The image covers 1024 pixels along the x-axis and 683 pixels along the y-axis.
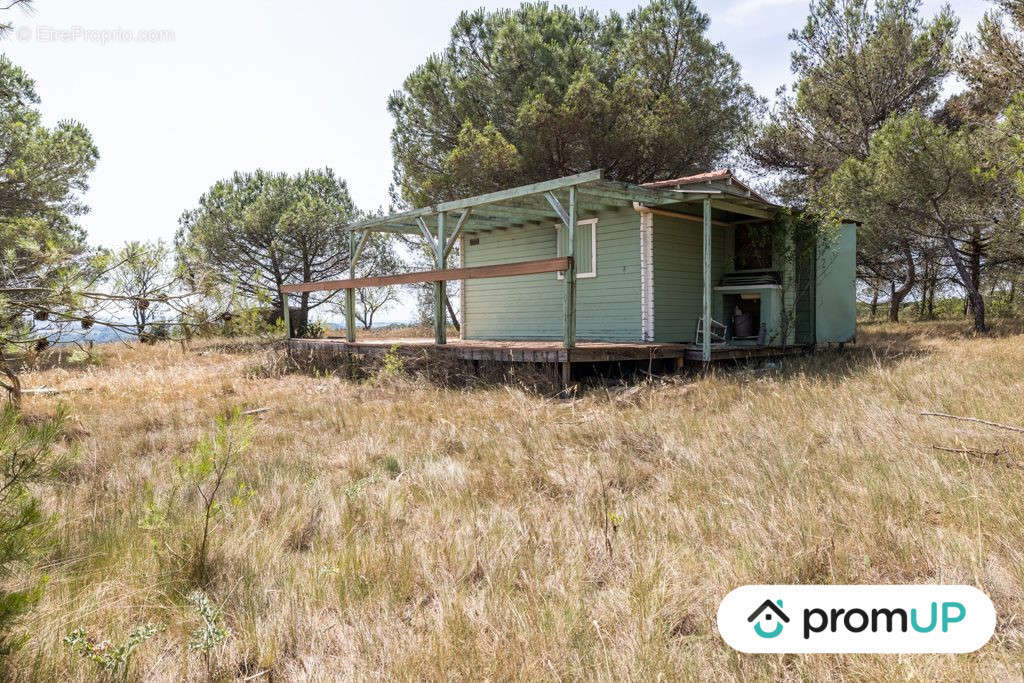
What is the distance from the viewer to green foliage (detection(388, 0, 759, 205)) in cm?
1547

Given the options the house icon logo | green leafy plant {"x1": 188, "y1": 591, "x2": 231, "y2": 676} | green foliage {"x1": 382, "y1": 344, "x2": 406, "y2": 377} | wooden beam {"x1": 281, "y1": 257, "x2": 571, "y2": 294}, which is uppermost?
wooden beam {"x1": 281, "y1": 257, "x2": 571, "y2": 294}

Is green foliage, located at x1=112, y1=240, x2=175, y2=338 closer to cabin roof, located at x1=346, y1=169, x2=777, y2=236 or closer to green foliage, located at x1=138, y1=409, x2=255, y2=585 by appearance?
green foliage, located at x1=138, y1=409, x2=255, y2=585

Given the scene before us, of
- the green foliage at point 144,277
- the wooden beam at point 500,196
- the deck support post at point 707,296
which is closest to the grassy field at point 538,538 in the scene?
the green foliage at point 144,277

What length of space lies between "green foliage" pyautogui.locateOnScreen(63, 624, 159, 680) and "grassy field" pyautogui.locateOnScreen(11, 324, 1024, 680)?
0.04 metres

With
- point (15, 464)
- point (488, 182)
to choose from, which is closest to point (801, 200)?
point (488, 182)

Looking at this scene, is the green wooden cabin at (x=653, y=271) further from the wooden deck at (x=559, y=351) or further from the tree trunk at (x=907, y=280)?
the tree trunk at (x=907, y=280)

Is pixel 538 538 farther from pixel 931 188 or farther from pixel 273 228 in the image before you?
pixel 273 228

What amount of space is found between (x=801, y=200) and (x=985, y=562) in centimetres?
1806

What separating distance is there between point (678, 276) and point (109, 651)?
1038 cm

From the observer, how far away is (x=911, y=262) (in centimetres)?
1748

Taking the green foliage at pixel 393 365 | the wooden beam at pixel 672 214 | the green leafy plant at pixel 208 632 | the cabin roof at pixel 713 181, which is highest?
the cabin roof at pixel 713 181

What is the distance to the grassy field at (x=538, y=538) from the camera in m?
2.03

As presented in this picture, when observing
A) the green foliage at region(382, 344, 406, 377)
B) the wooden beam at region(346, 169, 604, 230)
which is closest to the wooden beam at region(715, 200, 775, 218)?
the wooden beam at region(346, 169, 604, 230)

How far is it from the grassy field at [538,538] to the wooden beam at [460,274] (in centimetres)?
265
